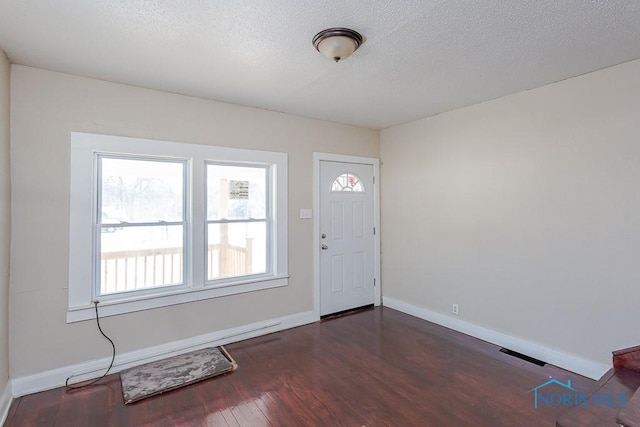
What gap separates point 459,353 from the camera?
298cm

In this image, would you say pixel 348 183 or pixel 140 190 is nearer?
pixel 140 190

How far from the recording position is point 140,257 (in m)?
2.88

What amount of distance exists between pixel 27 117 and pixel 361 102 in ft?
9.31

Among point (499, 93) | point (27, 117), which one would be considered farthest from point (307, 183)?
point (27, 117)

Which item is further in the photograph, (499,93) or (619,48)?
(499,93)

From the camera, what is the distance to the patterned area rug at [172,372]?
2.39m

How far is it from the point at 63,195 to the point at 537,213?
4.06 metres

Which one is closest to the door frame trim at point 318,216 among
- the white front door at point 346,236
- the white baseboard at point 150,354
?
the white front door at point 346,236

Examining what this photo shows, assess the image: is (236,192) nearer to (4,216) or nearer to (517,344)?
(4,216)

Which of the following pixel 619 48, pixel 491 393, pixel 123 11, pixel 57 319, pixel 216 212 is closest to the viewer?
pixel 123 11

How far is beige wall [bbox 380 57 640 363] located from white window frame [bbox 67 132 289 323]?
175cm

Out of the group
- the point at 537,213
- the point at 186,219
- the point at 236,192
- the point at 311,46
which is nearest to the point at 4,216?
the point at 186,219

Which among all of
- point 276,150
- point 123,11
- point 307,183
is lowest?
point 307,183

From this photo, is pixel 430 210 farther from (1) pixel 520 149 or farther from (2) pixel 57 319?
(2) pixel 57 319
